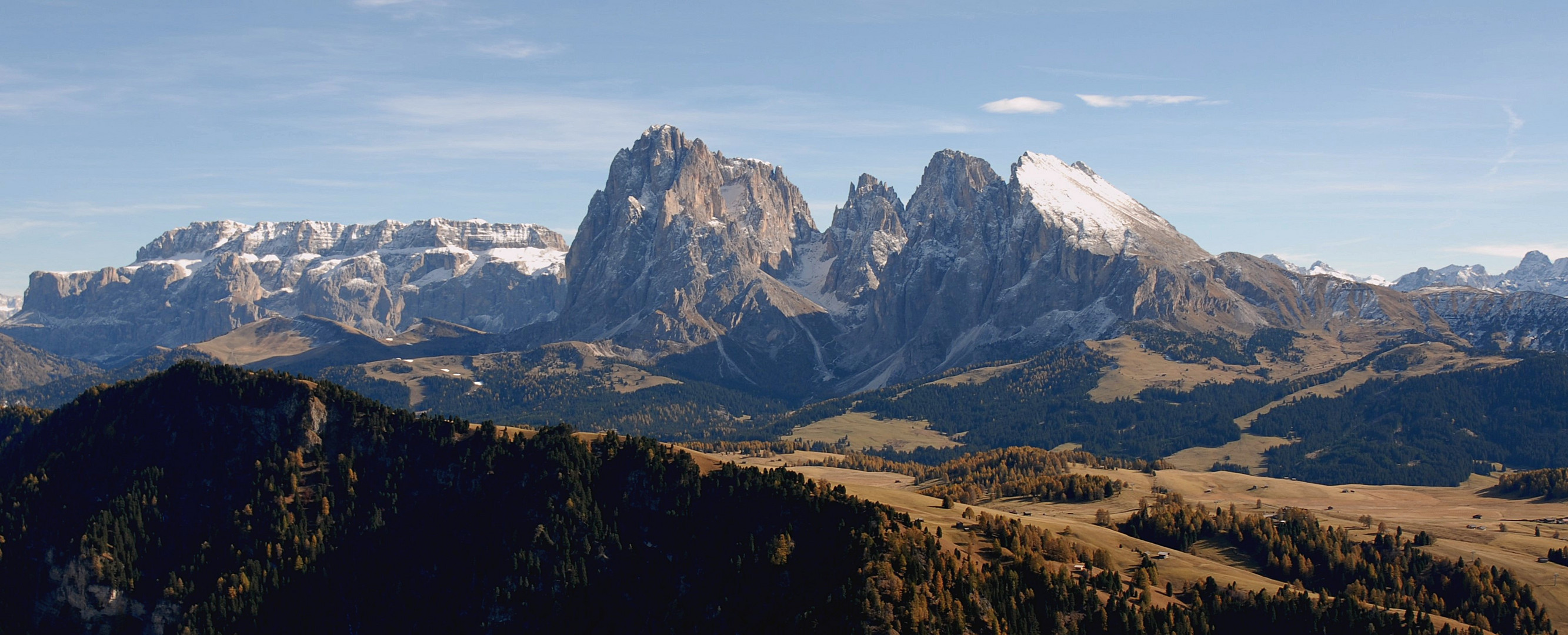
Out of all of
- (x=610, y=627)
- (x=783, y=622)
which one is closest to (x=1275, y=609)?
(x=783, y=622)

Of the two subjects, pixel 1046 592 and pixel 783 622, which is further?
pixel 1046 592

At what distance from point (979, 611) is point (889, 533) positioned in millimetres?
17748

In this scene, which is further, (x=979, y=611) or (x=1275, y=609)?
(x=1275, y=609)

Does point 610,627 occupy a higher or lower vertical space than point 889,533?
lower

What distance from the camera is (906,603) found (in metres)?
181

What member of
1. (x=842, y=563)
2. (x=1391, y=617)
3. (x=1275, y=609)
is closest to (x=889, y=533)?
(x=842, y=563)

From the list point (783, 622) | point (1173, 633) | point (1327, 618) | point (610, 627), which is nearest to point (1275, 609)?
point (1327, 618)

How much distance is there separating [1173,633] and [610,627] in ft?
268

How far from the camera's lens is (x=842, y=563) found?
190625 millimetres

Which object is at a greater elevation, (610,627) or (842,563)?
(842,563)

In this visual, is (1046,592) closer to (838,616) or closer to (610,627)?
(838,616)

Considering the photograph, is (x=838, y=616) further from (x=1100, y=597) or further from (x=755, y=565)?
(x=1100, y=597)

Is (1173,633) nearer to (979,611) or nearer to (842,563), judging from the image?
(979,611)

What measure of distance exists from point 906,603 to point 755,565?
26.7 metres
